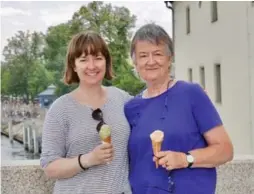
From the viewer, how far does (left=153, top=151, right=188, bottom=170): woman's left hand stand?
4.35ft

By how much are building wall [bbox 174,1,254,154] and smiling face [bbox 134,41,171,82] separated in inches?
311

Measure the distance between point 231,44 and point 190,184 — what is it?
9.31 metres


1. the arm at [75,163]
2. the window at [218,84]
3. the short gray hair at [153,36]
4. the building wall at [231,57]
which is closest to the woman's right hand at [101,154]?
the arm at [75,163]

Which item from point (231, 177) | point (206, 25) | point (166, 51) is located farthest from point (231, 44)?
point (166, 51)

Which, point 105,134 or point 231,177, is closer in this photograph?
point 105,134

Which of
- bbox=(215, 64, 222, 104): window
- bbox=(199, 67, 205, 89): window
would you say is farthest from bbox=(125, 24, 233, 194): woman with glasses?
bbox=(199, 67, 205, 89): window

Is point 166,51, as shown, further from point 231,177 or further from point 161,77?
point 231,177

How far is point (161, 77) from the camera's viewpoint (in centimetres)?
149

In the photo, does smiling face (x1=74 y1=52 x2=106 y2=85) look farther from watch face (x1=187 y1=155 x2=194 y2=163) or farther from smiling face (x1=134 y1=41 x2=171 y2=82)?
watch face (x1=187 y1=155 x2=194 y2=163)

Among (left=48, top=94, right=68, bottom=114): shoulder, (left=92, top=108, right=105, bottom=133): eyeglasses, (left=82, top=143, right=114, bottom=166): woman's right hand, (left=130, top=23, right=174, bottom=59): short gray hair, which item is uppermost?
(left=130, top=23, right=174, bottom=59): short gray hair

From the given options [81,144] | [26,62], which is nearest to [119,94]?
[81,144]

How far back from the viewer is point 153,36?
1460mm

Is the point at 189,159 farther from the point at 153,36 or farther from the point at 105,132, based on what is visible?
the point at 153,36

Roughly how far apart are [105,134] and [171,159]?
24 centimetres
